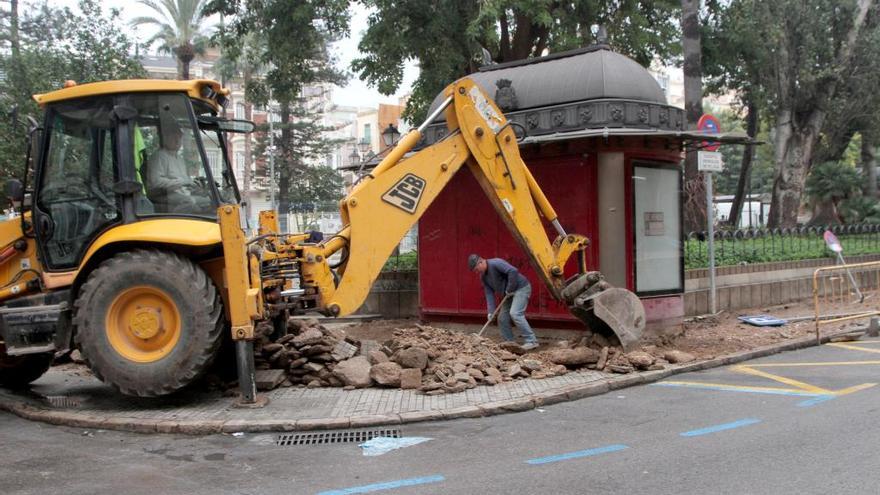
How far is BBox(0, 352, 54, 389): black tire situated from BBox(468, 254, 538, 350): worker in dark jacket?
5.65m

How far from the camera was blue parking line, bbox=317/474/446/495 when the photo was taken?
514 cm

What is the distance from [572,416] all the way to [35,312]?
5500 mm

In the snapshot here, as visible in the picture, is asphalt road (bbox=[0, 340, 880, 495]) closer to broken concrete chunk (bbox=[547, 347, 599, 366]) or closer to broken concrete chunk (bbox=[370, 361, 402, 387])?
broken concrete chunk (bbox=[547, 347, 599, 366])

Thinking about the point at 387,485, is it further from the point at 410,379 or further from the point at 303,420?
the point at 410,379

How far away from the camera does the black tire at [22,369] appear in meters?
8.88

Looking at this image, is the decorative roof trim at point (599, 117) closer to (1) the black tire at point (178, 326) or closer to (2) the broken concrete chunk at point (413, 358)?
(2) the broken concrete chunk at point (413, 358)

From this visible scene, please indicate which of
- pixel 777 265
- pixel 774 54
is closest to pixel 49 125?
pixel 777 265

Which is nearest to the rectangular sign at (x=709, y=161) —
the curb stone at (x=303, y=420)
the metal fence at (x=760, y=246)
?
the metal fence at (x=760, y=246)

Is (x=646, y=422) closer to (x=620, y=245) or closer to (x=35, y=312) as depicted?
(x=620, y=245)

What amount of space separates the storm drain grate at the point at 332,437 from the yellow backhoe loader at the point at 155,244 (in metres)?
1.08

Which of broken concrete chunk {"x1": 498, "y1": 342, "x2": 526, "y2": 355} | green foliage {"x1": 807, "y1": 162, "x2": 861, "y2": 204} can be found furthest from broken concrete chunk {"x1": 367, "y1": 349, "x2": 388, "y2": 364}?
green foliage {"x1": 807, "y1": 162, "x2": 861, "y2": 204}

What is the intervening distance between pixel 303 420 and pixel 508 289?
443 centimetres

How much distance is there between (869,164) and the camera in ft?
99.3

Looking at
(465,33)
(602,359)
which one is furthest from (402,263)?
(602,359)
